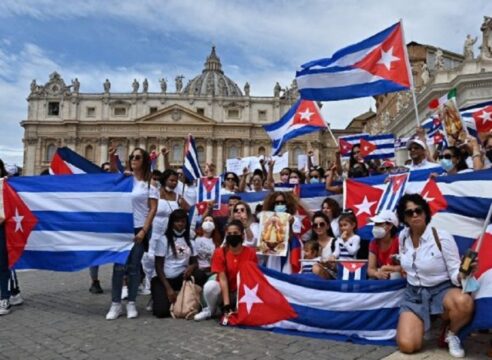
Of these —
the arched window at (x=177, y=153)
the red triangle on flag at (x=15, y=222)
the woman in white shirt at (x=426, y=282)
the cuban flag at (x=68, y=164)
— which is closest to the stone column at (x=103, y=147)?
the arched window at (x=177, y=153)

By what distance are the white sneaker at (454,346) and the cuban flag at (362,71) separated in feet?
13.6

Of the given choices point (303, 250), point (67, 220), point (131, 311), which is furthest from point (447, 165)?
point (67, 220)

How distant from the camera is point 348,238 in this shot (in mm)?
5477

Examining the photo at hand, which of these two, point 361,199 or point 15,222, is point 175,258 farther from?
point 361,199

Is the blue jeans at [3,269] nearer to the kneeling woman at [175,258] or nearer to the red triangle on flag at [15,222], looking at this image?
the red triangle on flag at [15,222]

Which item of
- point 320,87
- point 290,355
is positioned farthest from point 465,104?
point 290,355

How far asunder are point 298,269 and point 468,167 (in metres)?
2.68

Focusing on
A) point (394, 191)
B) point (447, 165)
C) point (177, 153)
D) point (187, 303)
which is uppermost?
point (177, 153)

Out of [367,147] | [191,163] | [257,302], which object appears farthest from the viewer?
[367,147]

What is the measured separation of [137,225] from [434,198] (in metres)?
3.51

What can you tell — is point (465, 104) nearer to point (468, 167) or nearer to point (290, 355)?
point (468, 167)

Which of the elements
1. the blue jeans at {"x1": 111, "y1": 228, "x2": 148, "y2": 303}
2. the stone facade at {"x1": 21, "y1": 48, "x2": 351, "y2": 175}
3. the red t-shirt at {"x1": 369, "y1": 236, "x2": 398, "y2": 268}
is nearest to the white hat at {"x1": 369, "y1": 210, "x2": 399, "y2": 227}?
the red t-shirt at {"x1": 369, "y1": 236, "x2": 398, "y2": 268}

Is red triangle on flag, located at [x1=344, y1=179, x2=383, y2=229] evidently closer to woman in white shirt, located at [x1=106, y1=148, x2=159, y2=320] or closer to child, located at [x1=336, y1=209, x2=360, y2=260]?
child, located at [x1=336, y1=209, x2=360, y2=260]

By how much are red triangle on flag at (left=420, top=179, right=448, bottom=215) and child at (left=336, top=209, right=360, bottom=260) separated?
922mm
